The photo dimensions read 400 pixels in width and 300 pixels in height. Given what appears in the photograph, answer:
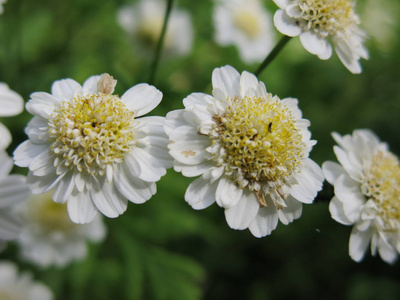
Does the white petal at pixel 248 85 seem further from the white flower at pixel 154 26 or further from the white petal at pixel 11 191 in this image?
the white flower at pixel 154 26

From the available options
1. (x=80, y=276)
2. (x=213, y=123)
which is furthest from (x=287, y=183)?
(x=80, y=276)

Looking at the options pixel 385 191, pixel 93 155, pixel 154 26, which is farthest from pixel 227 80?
pixel 154 26

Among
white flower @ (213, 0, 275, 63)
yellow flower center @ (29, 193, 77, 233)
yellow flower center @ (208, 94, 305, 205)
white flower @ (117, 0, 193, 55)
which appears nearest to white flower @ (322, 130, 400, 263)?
yellow flower center @ (208, 94, 305, 205)

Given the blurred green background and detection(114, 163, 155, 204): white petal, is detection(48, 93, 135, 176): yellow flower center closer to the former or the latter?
detection(114, 163, 155, 204): white petal

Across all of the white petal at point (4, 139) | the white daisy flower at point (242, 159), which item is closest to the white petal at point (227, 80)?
the white daisy flower at point (242, 159)

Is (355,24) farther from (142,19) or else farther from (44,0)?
(44,0)
